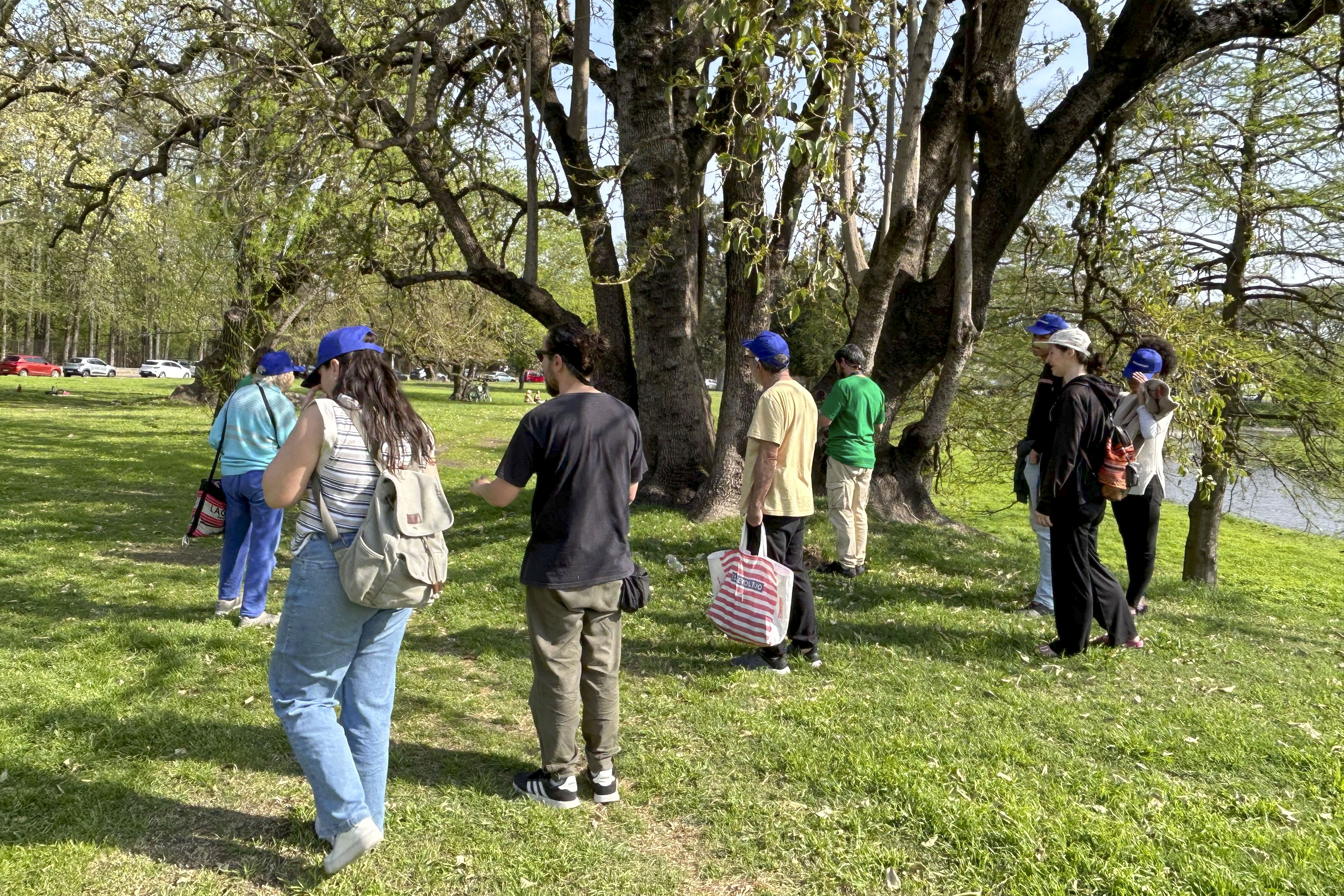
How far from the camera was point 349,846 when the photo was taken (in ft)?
10.2

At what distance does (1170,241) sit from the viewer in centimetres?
1102

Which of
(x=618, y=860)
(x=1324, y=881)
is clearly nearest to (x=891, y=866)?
(x=618, y=860)

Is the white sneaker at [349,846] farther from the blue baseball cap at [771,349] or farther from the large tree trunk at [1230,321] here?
the large tree trunk at [1230,321]

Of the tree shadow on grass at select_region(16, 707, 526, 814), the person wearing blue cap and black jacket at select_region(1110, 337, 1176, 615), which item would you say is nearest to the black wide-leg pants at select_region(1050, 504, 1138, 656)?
the person wearing blue cap and black jacket at select_region(1110, 337, 1176, 615)

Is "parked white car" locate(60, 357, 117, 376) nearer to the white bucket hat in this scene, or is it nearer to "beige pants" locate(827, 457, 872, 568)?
"beige pants" locate(827, 457, 872, 568)

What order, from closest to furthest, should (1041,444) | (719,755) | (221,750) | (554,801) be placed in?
(554,801) → (221,750) → (719,755) → (1041,444)

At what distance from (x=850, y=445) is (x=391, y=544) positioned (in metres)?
5.39

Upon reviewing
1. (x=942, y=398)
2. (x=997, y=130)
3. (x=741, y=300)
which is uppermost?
(x=997, y=130)

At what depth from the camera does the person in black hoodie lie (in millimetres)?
Result: 5406

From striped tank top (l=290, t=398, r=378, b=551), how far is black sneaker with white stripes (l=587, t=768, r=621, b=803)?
156 centimetres

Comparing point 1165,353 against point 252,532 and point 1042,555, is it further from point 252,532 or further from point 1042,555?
point 252,532

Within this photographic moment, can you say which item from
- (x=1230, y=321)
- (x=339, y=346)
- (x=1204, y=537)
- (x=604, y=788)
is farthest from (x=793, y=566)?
(x=1204, y=537)

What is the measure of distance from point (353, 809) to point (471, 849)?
0.50 meters

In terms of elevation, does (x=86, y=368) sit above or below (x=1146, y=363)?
below
